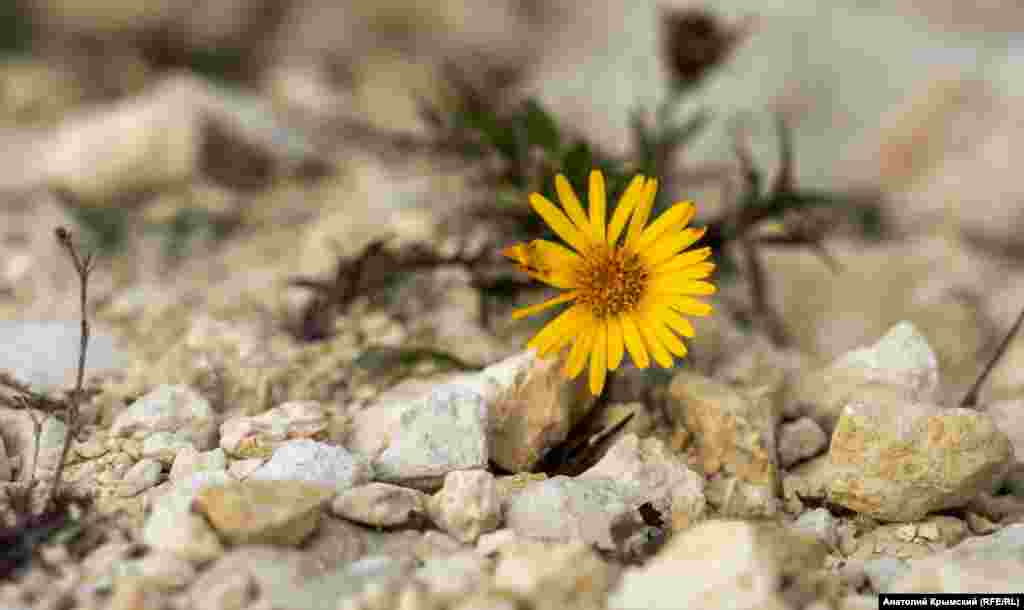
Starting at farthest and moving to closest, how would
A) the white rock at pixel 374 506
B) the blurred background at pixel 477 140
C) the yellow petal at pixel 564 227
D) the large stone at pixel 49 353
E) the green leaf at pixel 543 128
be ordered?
the blurred background at pixel 477 140 < the green leaf at pixel 543 128 < the large stone at pixel 49 353 < the yellow petal at pixel 564 227 < the white rock at pixel 374 506

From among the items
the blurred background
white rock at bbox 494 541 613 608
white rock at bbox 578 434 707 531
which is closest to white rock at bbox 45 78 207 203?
the blurred background

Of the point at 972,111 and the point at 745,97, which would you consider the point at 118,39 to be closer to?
the point at 745,97

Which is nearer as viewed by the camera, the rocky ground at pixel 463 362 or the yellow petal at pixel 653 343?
the rocky ground at pixel 463 362

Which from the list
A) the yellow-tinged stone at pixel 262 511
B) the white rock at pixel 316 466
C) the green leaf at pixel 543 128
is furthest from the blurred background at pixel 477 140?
the yellow-tinged stone at pixel 262 511

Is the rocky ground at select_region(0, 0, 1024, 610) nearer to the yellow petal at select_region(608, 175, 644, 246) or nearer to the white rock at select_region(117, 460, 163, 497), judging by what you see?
the white rock at select_region(117, 460, 163, 497)

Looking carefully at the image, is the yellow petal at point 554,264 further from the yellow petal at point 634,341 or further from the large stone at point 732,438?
the large stone at point 732,438

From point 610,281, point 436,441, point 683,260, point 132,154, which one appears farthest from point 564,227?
point 132,154

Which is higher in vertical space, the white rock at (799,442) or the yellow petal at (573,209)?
the yellow petal at (573,209)

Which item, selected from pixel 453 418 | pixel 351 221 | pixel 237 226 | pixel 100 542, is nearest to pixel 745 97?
pixel 351 221

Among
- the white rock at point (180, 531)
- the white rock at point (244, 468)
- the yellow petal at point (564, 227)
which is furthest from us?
the yellow petal at point (564, 227)
